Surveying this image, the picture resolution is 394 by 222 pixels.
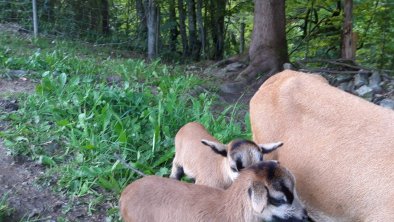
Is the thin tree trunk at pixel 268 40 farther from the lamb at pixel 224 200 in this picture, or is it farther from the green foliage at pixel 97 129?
the lamb at pixel 224 200

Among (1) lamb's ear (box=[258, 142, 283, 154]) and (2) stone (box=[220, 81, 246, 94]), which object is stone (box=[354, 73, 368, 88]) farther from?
(1) lamb's ear (box=[258, 142, 283, 154])

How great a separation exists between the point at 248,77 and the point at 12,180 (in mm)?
5415

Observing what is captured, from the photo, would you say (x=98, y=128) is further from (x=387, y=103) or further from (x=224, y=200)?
(x=387, y=103)

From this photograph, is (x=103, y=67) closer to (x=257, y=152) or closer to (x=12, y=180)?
(x=12, y=180)

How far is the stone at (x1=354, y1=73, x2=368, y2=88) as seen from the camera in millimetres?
8619

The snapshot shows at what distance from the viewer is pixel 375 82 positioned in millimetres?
8508

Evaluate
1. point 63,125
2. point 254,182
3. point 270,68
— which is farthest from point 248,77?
point 254,182

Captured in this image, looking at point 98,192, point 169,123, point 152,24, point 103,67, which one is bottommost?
point 98,192

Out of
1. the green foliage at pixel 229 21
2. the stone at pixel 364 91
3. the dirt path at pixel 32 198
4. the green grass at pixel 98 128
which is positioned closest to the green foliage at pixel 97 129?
the green grass at pixel 98 128

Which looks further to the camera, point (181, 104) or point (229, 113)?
point (229, 113)

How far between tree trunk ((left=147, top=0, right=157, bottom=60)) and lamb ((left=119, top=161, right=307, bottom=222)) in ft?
27.8

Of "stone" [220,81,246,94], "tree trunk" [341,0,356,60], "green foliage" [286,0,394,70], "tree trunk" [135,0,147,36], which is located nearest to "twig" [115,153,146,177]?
"stone" [220,81,246,94]

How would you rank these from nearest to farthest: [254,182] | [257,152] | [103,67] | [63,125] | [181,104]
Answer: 1. [254,182]
2. [257,152]
3. [63,125]
4. [181,104]
5. [103,67]

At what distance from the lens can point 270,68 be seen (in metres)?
9.37
